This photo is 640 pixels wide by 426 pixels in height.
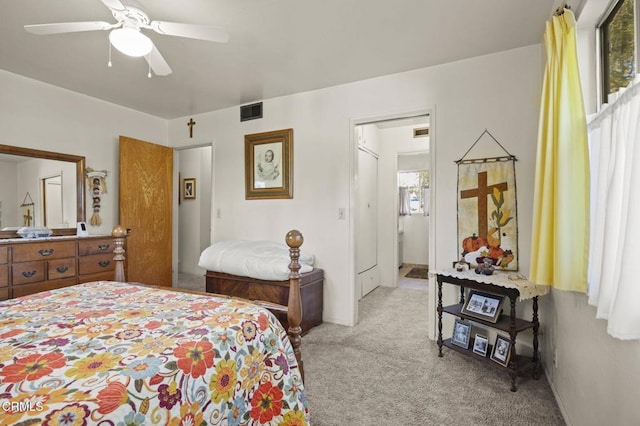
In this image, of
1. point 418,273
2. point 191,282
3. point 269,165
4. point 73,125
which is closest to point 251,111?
point 269,165

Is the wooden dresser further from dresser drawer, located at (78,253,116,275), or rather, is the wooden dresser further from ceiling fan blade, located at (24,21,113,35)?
ceiling fan blade, located at (24,21,113,35)

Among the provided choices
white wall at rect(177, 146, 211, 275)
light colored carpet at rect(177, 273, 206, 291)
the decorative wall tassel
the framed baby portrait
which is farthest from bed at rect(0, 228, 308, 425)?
white wall at rect(177, 146, 211, 275)

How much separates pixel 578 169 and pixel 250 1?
2042 mm

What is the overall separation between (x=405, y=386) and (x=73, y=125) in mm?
4165

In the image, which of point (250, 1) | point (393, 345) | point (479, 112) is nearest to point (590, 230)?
point (479, 112)

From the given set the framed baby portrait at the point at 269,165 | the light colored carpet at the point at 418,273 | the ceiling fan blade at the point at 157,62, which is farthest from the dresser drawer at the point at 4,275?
the light colored carpet at the point at 418,273

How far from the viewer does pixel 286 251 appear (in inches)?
127

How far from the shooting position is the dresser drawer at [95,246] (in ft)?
10.1

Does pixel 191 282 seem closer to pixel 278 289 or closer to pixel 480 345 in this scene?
pixel 278 289

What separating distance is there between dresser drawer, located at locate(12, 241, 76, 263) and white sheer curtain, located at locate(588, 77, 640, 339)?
384 centimetres

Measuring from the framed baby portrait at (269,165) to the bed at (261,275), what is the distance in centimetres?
65

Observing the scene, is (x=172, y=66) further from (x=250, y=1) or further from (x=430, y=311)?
(x=430, y=311)

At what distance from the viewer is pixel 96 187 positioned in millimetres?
3725

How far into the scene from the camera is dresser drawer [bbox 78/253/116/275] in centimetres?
309
